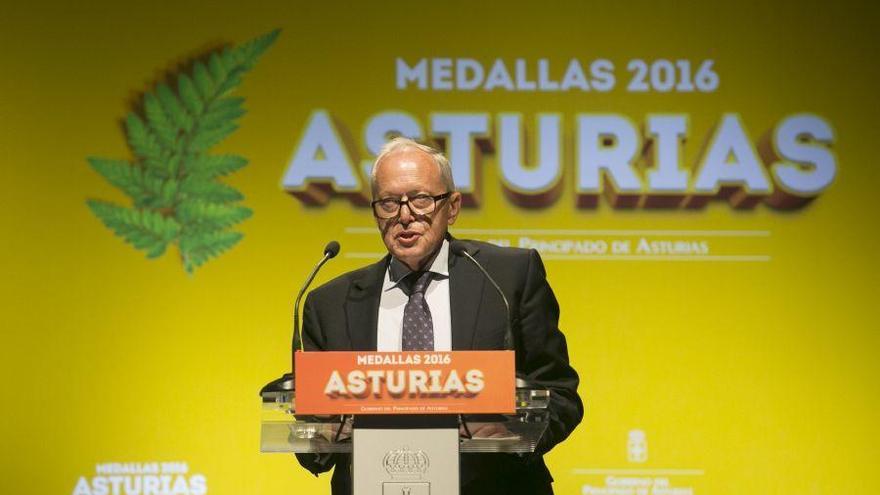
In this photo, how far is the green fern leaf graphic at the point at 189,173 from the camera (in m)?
4.59

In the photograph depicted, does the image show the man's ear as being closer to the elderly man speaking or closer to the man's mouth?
the elderly man speaking

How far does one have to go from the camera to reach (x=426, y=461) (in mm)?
2119

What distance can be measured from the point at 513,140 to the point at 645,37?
67 centimetres

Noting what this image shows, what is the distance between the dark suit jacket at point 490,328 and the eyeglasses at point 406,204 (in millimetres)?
191

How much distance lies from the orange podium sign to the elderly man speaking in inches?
13.3

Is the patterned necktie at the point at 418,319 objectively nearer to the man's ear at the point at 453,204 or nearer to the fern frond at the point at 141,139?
the man's ear at the point at 453,204

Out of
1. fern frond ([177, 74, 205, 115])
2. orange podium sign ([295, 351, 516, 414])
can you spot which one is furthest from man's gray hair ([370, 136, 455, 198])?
fern frond ([177, 74, 205, 115])

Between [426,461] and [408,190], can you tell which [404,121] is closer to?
[408,190]

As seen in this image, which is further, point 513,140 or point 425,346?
point 513,140

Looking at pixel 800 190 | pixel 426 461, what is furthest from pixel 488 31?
pixel 426 461

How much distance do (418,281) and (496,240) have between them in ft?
6.13

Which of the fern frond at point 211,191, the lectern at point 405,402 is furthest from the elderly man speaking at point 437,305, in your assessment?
the fern frond at point 211,191

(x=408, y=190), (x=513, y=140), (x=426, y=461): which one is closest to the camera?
(x=426, y=461)

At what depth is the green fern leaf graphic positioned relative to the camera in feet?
15.1
